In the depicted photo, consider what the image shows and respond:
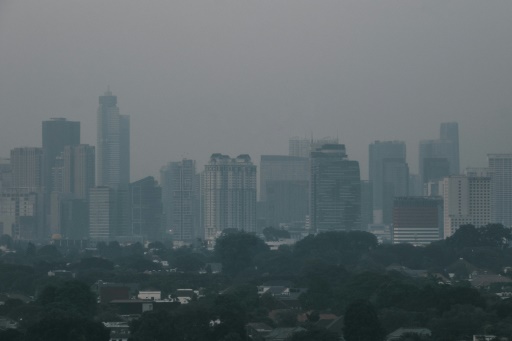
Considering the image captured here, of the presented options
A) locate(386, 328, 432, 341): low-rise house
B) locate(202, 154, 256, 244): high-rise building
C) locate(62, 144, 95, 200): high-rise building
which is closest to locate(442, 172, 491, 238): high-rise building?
locate(202, 154, 256, 244): high-rise building

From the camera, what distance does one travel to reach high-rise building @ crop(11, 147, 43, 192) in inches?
6201

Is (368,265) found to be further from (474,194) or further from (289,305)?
(474,194)

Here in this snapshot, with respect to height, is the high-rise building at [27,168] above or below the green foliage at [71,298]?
above

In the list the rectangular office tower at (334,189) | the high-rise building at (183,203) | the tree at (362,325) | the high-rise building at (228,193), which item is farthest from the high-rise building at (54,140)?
the tree at (362,325)

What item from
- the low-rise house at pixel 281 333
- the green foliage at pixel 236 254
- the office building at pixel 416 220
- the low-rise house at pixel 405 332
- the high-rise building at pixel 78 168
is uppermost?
the high-rise building at pixel 78 168

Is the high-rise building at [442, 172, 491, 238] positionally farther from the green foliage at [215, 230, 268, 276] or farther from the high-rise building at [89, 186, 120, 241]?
the green foliage at [215, 230, 268, 276]

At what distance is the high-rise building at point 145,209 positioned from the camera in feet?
479

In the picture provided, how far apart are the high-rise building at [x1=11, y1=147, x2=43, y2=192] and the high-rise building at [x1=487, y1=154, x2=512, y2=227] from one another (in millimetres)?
37969

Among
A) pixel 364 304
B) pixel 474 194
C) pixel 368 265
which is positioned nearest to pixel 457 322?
pixel 364 304

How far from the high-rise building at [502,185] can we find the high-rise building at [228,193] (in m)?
18.5

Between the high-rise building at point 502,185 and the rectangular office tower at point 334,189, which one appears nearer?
the rectangular office tower at point 334,189

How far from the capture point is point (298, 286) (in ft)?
178

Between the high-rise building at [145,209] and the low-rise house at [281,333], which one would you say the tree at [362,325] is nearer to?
the low-rise house at [281,333]

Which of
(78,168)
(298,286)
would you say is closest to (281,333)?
(298,286)
